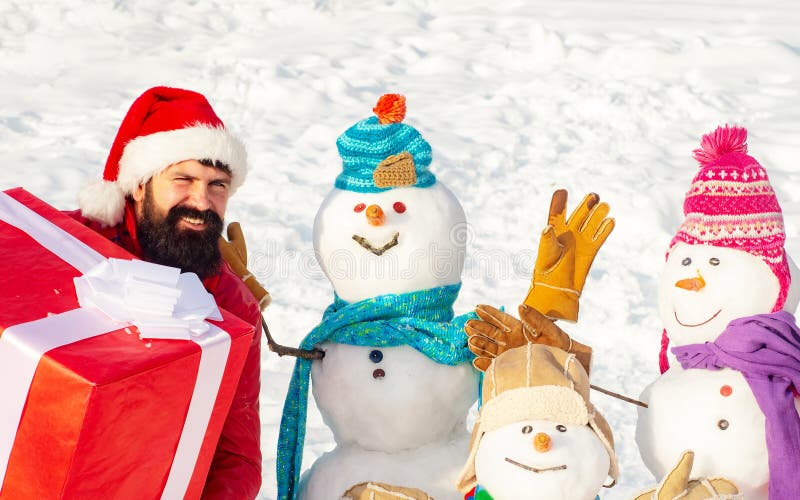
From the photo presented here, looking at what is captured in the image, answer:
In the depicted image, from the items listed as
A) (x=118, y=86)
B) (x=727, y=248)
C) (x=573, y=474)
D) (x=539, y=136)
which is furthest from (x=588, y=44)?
(x=573, y=474)

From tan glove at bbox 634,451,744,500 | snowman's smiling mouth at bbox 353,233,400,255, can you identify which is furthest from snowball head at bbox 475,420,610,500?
snowman's smiling mouth at bbox 353,233,400,255

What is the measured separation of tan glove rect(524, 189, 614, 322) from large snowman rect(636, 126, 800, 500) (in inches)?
8.6

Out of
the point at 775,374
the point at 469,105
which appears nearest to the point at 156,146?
the point at 775,374

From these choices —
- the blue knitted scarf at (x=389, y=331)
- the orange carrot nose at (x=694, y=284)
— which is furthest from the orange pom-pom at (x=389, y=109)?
the orange carrot nose at (x=694, y=284)

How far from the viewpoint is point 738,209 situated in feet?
8.64

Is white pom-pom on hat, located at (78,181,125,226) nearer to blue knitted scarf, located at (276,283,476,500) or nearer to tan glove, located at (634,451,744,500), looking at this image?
blue knitted scarf, located at (276,283,476,500)

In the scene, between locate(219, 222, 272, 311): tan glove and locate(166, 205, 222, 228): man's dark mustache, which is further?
locate(219, 222, 272, 311): tan glove

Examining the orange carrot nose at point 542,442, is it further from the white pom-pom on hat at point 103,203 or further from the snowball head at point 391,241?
the white pom-pom on hat at point 103,203

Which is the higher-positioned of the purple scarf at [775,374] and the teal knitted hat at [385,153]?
the teal knitted hat at [385,153]

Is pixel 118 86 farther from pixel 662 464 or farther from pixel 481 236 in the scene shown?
pixel 662 464

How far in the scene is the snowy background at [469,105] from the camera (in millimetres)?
4551

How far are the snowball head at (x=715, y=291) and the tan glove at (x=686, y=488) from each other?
15.3 inches

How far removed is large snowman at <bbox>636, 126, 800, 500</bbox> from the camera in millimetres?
2518

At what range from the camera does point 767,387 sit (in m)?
2.52
